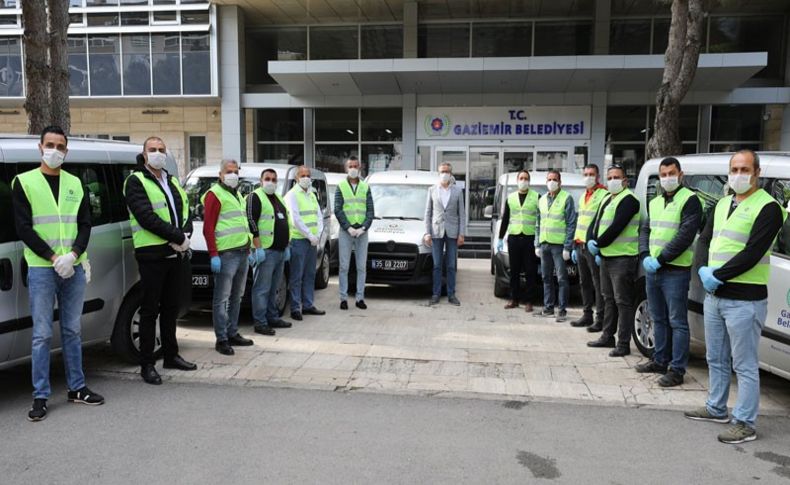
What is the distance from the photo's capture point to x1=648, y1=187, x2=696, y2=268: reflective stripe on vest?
518 cm

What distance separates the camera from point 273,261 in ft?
22.9

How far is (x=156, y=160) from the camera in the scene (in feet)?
17.0

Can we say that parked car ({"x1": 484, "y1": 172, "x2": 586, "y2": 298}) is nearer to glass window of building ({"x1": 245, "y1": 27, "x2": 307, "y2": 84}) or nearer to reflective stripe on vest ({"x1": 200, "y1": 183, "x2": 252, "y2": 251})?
reflective stripe on vest ({"x1": 200, "y1": 183, "x2": 252, "y2": 251})

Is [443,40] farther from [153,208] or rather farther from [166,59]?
[153,208]

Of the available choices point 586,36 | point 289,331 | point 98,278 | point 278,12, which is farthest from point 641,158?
point 98,278

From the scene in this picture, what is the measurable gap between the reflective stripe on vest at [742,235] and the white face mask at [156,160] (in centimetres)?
457

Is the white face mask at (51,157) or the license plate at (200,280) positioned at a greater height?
the white face mask at (51,157)

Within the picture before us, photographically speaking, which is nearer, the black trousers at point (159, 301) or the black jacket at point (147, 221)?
the black jacket at point (147, 221)

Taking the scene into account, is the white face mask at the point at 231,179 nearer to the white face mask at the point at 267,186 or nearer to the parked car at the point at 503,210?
the white face mask at the point at 267,186

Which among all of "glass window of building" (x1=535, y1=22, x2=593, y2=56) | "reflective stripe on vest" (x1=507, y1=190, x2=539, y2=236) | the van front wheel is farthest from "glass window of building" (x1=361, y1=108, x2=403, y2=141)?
the van front wheel

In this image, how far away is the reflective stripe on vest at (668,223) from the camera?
5.18m

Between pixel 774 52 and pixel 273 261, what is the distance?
1775 cm

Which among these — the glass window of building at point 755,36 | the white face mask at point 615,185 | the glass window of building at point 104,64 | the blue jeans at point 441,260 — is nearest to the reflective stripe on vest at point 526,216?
the blue jeans at point 441,260

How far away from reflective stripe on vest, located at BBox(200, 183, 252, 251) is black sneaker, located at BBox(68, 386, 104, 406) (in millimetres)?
1815
